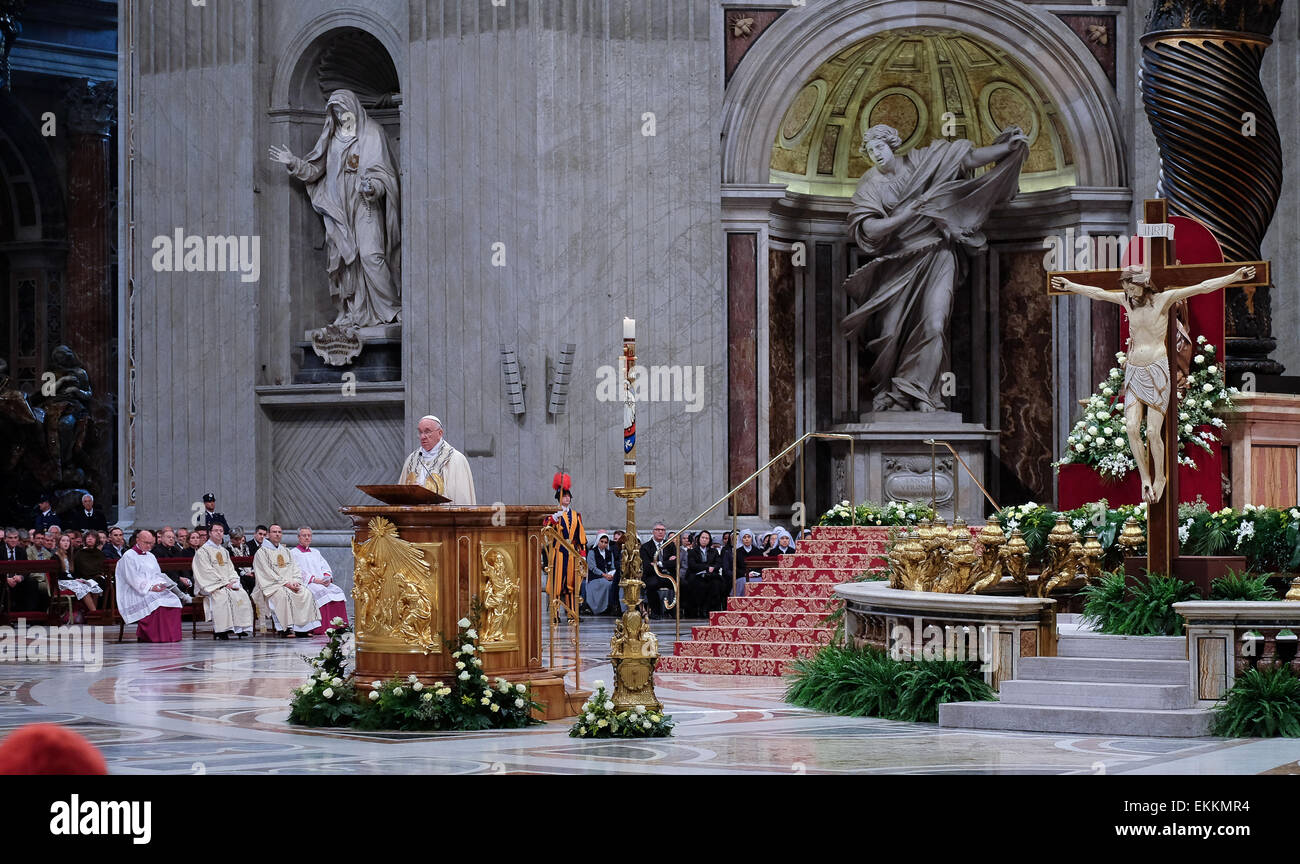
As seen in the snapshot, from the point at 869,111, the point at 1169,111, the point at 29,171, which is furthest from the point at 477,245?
the point at 29,171

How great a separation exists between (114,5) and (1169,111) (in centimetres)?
2164

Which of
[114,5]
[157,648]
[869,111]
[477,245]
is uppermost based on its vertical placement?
[114,5]

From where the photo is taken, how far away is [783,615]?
51.5 feet

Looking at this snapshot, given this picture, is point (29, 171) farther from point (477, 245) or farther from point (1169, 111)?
point (1169, 111)

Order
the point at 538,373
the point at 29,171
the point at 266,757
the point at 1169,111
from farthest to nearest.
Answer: the point at 29,171, the point at 538,373, the point at 1169,111, the point at 266,757

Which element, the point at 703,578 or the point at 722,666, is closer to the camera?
the point at 722,666

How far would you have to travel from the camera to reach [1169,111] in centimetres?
1485

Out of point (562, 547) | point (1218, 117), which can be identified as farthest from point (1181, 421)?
point (562, 547)

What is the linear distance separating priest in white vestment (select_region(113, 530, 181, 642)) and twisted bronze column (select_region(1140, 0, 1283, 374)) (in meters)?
10.1

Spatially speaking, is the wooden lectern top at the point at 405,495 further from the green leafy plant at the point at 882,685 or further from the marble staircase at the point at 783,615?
the marble staircase at the point at 783,615

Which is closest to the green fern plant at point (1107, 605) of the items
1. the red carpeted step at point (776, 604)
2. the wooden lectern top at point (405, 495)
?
the red carpeted step at point (776, 604)

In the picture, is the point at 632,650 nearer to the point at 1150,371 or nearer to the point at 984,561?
the point at 984,561

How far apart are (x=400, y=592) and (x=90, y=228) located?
21.7 meters

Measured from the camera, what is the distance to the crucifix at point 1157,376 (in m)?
11.9
